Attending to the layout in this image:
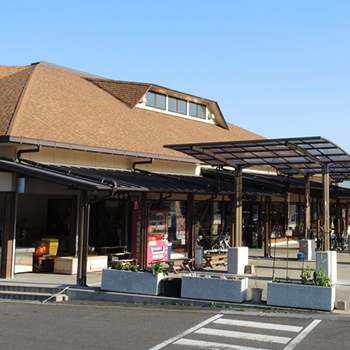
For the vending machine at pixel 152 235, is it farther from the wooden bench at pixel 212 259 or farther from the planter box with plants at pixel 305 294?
the planter box with plants at pixel 305 294

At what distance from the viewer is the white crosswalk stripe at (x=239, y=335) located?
9023 millimetres

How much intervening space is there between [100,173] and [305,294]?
8.85 metres

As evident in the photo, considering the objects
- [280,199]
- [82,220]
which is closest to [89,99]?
[82,220]

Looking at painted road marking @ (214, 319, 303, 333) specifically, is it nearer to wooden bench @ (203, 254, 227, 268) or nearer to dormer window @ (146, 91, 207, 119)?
wooden bench @ (203, 254, 227, 268)

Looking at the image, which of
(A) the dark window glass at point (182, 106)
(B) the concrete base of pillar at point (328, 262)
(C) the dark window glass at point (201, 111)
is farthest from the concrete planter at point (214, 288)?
(C) the dark window glass at point (201, 111)

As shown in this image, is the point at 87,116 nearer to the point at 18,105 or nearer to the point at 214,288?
the point at 18,105

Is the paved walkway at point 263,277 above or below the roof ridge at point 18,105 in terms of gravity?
below

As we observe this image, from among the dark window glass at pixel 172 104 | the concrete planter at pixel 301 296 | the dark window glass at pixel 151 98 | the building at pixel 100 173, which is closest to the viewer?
the concrete planter at pixel 301 296

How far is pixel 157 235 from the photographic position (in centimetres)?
1958

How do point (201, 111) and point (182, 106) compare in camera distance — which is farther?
point (201, 111)

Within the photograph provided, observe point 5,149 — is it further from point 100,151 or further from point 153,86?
point 153,86

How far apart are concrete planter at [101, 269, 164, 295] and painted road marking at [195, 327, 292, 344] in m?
3.13

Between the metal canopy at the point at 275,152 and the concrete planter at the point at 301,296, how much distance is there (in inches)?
158

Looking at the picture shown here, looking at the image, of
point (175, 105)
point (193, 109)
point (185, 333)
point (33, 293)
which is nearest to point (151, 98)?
point (175, 105)
